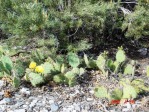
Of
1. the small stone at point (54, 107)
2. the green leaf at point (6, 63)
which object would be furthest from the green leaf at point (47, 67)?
the small stone at point (54, 107)

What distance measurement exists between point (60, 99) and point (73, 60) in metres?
0.69

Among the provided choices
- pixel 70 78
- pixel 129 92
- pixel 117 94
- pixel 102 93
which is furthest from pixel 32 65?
pixel 129 92

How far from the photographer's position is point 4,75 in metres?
4.52

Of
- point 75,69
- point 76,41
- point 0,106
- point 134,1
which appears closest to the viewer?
point 0,106

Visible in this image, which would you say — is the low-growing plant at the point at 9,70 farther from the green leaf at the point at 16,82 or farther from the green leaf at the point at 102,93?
the green leaf at the point at 102,93

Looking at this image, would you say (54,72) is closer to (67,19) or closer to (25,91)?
(25,91)

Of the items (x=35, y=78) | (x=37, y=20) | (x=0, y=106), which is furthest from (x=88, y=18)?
(x=0, y=106)

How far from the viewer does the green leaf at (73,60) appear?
184 inches

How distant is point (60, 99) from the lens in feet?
13.7

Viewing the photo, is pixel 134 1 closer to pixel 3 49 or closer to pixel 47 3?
pixel 47 3

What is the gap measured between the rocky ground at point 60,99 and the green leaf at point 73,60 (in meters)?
0.24

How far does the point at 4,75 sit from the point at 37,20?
2.50 feet

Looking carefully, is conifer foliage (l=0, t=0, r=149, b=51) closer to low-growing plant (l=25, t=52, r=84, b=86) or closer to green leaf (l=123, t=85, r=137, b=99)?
low-growing plant (l=25, t=52, r=84, b=86)

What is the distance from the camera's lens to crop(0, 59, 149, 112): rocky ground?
3980 mm
